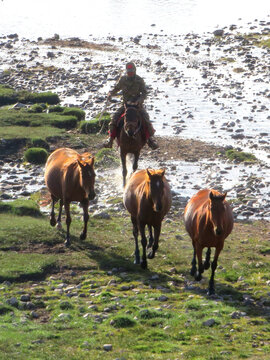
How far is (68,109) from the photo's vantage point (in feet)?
117

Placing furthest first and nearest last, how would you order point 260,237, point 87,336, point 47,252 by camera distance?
point 260,237 < point 47,252 < point 87,336

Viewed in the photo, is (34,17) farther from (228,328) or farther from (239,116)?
(228,328)

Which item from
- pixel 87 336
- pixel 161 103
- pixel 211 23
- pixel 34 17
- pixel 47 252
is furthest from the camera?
pixel 34 17

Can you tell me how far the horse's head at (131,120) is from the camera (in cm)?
2328

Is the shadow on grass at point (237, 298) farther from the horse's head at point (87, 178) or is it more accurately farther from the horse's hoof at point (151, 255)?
the horse's head at point (87, 178)

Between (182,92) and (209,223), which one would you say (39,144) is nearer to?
(182,92)

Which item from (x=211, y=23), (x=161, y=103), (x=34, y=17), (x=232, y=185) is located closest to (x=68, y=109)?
(x=161, y=103)

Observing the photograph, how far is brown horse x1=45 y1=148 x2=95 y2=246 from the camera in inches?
674

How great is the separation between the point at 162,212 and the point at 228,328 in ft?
14.1

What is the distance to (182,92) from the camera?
43.0 m

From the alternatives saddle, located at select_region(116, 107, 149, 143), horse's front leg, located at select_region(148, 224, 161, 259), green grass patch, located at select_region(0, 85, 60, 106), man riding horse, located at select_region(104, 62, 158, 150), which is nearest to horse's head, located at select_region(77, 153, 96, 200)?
horse's front leg, located at select_region(148, 224, 161, 259)

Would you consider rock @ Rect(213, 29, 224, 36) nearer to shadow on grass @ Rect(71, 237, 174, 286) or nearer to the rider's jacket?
the rider's jacket

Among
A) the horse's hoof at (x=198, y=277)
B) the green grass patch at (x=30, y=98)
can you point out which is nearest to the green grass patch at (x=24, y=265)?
the horse's hoof at (x=198, y=277)

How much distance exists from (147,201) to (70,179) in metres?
3.27
